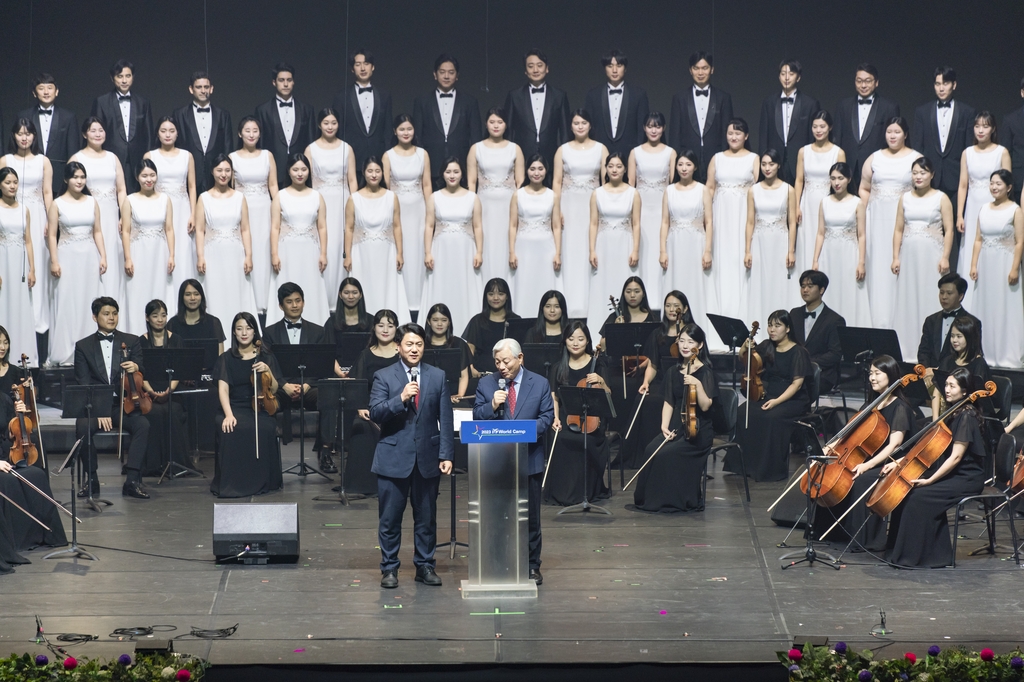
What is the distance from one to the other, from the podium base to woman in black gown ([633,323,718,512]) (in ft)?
6.34

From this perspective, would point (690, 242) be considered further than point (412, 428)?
Yes

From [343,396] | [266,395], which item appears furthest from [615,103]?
[266,395]

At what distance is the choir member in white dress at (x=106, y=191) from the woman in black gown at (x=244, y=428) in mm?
1885

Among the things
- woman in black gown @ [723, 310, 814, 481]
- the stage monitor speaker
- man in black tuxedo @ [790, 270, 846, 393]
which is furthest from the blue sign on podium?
man in black tuxedo @ [790, 270, 846, 393]

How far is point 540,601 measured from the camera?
20.0 ft

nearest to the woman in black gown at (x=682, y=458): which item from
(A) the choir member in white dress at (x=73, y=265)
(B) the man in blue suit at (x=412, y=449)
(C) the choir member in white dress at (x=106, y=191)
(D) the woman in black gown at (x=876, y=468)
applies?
(D) the woman in black gown at (x=876, y=468)

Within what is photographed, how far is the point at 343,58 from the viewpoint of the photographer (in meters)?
10.6

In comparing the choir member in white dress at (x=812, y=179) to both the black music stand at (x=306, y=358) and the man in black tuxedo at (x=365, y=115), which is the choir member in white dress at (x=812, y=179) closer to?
the man in black tuxedo at (x=365, y=115)

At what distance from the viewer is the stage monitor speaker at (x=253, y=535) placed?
264 inches

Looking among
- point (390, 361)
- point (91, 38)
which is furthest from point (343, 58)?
point (390, 361)

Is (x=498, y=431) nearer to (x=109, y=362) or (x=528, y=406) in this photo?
(x=528, y=406)

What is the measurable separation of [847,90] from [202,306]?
5.28m

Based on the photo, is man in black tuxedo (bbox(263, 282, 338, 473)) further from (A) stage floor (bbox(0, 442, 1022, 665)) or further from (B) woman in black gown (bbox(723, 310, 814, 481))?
(B) woman in black gown (bbox(723, 310, 814, 481))

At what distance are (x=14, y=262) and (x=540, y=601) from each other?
18.4ft
